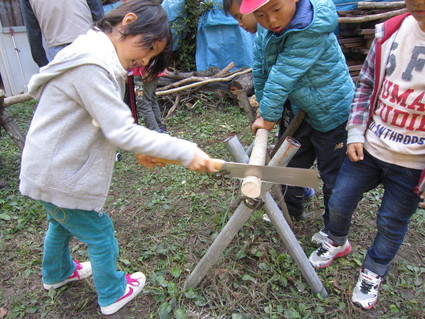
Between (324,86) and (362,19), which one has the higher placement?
(324,86)

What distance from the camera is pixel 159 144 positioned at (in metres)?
1.41

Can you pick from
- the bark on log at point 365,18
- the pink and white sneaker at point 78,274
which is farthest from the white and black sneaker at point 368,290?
the bark on log at point 365,18

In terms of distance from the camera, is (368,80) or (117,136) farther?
(368,80)

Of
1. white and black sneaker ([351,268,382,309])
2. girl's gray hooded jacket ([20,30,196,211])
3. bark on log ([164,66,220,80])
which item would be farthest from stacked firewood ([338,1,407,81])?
girl's gray hooded jacket ([20,30,196,211])

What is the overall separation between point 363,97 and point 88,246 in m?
1.71

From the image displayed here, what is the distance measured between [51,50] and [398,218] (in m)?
3.98

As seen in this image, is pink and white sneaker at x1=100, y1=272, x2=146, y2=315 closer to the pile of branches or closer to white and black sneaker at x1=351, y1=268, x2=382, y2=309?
white and black sneaker at x1=351, y1=268, x2=382, y2=309

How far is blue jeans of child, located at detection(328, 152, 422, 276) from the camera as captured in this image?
173cm

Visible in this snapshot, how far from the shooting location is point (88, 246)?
5.92ft

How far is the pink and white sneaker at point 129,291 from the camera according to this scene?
6.61ft

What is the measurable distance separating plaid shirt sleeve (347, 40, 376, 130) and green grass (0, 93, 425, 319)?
1.08 metres

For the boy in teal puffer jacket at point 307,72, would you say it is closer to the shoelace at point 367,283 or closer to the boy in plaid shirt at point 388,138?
the boy in plaid shirt at point 388,138

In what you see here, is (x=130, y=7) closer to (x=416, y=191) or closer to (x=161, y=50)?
(x=161, y=50)

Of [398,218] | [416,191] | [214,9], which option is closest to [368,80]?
[416,191]
